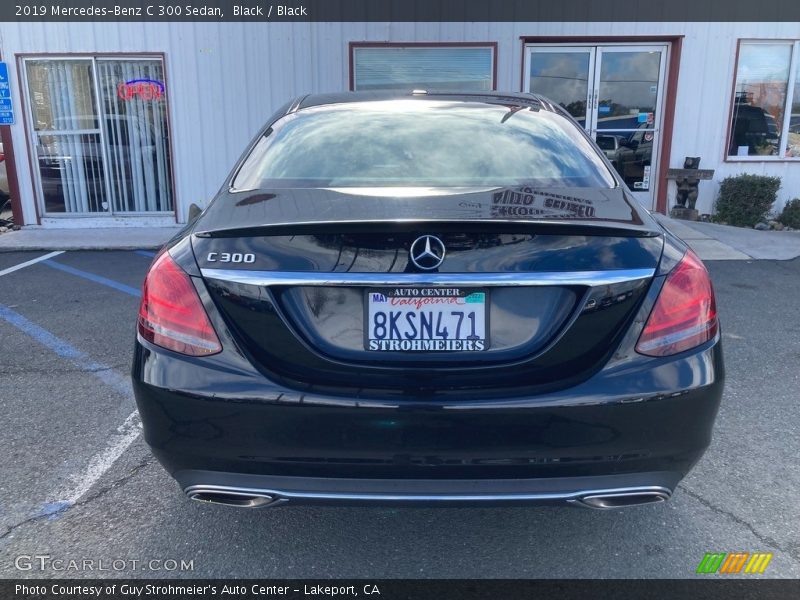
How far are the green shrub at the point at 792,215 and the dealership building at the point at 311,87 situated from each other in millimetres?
376

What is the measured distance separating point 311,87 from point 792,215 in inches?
276

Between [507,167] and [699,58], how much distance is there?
27.4 ft

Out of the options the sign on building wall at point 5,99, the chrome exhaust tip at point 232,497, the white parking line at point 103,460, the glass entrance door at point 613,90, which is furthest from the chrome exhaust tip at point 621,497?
the sign on building wall at point 5,99

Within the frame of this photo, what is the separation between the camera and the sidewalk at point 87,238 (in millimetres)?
8469

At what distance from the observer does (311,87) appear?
30.7ft

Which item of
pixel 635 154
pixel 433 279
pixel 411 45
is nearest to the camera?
pixel 433 279

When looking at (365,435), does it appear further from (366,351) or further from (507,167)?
(507,167)

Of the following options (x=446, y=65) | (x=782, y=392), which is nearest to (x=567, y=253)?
(x=782, y=392)

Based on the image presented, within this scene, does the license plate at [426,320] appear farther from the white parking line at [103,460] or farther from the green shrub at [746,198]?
the green shrub at [746,198]

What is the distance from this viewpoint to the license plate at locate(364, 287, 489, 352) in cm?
192

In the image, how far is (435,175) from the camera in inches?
99.2

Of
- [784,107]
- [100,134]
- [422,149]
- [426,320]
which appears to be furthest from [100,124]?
[784,107]

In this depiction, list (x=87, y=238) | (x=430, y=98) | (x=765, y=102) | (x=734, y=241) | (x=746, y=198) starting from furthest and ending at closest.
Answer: (x=765, y=102), (x=746, y=198), (x=87, y=238), (x=734, y=241), (x=430, y=98)
